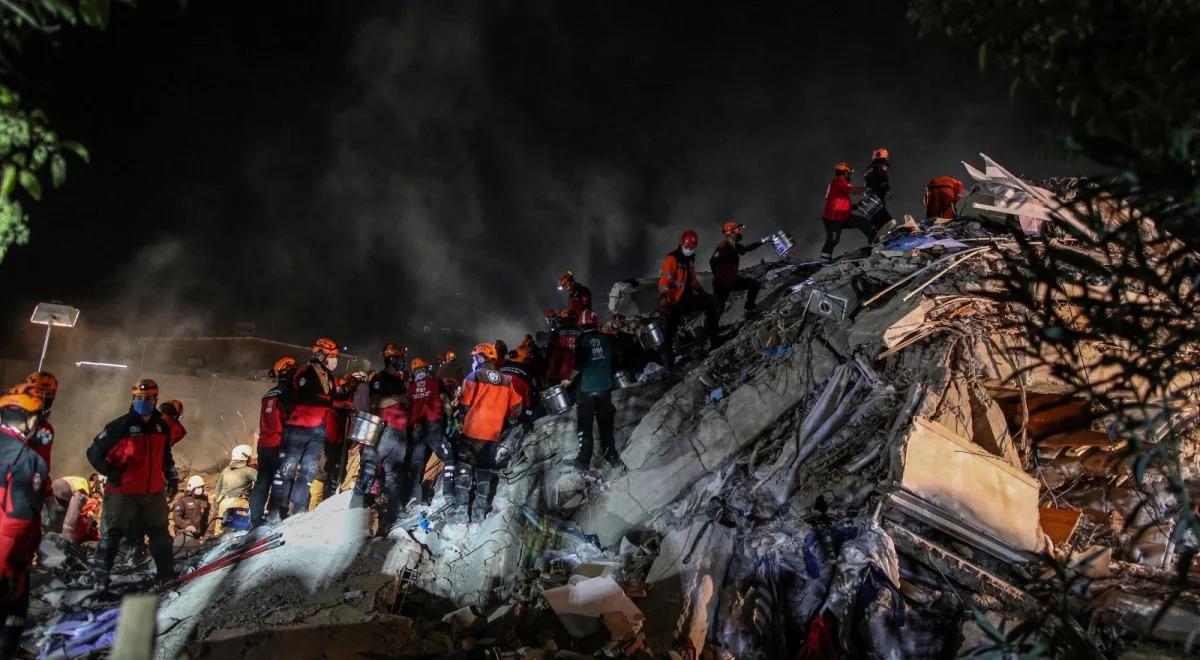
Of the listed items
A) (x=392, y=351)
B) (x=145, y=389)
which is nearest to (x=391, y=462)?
(x=392, y=351)

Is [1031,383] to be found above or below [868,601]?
above

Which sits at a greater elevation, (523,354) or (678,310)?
(678,310)

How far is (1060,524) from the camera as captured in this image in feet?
18.7

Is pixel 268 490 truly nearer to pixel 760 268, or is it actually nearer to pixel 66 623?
pixel 66 623

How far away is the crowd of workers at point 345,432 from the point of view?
4562 millimetres

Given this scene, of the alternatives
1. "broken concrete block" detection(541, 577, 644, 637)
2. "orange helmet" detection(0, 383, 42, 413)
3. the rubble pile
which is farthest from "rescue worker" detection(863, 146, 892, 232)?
"orange helmet" detection(0, 383, 42, 413)

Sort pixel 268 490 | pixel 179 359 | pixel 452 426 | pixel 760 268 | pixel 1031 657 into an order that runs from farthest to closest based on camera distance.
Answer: pixel 179 359 → pixel 760 268 → pixel 452 426 → pixel 268 490 → pixel 1031 657

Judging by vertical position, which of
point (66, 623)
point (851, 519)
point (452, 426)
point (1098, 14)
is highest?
point (1098, 14)

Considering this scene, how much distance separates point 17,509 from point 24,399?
2.47ft

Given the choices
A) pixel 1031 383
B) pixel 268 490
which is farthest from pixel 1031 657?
pixel 268 490

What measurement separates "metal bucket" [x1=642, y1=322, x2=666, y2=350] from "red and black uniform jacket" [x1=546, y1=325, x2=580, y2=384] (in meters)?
1.03

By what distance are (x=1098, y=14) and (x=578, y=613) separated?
14.7ft

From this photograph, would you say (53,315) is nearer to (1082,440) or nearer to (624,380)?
(624,380)

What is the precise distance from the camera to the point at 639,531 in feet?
21.3
